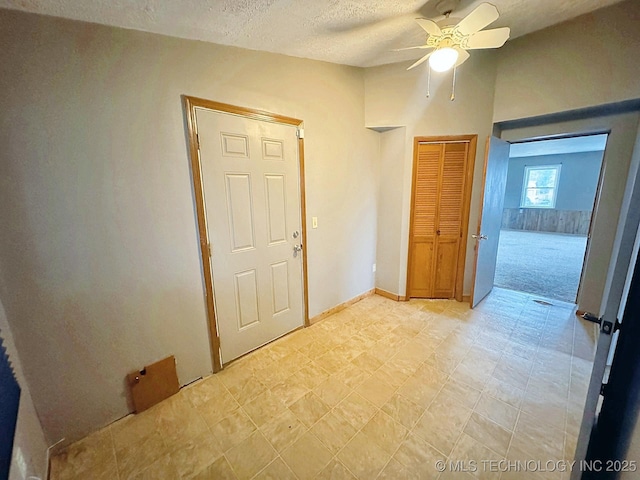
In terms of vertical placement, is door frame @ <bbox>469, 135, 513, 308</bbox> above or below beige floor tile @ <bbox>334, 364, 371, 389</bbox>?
above

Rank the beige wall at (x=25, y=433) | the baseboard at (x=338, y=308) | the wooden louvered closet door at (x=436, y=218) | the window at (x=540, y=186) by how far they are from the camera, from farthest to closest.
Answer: the window at (x=540, y=186) < the wooden louvered closet door at (x=436, y=218) < the baseboard at (x=338, y=308) < the beige wall at (x=25, y=433)

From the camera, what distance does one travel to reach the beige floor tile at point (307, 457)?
1288 mm

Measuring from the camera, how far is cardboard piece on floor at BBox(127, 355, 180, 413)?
64.1 inches

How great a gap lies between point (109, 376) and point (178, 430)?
559 millimetres

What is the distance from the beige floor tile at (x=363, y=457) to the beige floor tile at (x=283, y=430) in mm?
291

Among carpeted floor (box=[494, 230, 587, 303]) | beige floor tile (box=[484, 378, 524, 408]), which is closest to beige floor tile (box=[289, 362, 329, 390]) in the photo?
beige floor tile (box=[484, 378, 524, 408])

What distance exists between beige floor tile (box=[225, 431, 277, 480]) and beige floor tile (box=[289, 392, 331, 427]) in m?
0.25

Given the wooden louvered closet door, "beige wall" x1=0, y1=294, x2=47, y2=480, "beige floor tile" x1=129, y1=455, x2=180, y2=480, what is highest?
the wooden louvered closet door

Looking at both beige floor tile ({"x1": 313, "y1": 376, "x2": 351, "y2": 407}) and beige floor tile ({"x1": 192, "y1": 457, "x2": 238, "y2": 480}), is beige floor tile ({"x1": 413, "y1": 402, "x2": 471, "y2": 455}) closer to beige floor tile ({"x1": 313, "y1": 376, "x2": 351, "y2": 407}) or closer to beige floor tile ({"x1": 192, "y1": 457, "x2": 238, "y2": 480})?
beige floor tile ({"x1": 313, "y1": 376, "x2": 351, "y2": 407})

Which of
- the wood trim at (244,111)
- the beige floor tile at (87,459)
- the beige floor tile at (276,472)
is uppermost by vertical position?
the wood trim at (244,111)

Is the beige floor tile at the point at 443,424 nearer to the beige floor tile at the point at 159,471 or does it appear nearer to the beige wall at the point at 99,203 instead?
the beige floor tile at the point at 159,471

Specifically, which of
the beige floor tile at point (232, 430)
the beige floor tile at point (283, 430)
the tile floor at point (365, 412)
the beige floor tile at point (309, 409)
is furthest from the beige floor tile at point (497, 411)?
the beige floor tile at point (232, 430)

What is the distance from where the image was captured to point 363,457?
1.35m

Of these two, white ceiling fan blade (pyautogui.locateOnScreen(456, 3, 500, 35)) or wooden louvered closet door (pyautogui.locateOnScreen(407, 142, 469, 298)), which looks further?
wooden louvered closet door (pyautogui.locateOnScreen(407, 142, 469, 298))
